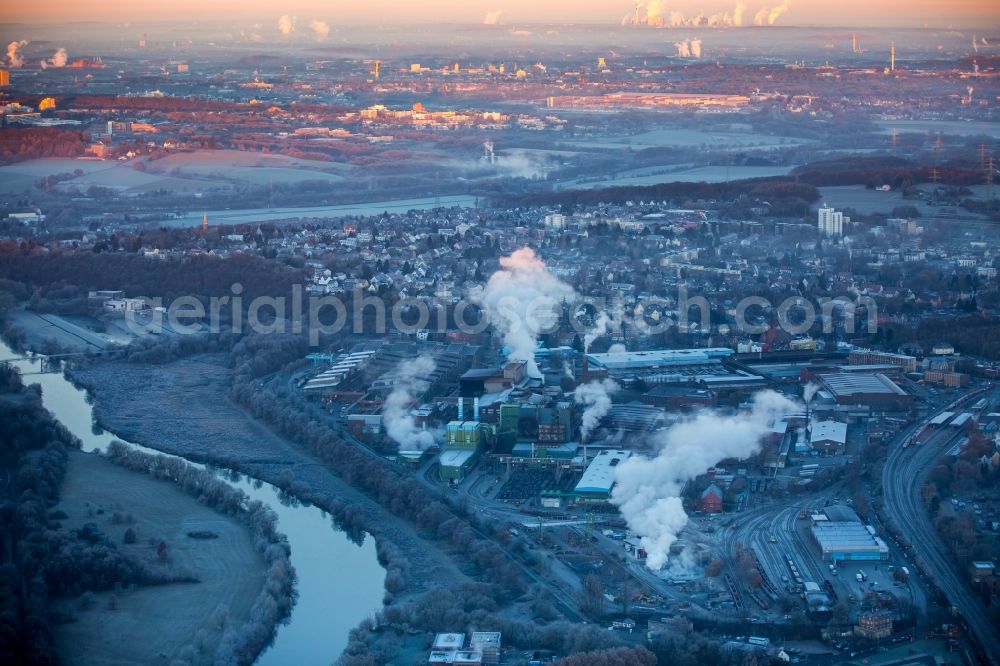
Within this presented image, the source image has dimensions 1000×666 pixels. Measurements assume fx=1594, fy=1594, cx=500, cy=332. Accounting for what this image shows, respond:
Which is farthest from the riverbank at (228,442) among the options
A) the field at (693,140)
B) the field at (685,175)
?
the field at (693,140)

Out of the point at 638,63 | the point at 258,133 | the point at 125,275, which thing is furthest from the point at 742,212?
the point at 638,63

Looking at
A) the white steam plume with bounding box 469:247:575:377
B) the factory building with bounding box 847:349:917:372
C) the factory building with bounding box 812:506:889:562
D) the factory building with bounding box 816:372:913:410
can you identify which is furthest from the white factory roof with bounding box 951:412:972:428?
the white steam plume with bounding box 469:247:575:377

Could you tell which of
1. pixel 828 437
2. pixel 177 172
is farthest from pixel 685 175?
pixel 828 437

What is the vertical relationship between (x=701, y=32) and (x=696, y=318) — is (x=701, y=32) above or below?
above

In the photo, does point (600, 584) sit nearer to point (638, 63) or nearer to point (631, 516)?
point (631, 516)

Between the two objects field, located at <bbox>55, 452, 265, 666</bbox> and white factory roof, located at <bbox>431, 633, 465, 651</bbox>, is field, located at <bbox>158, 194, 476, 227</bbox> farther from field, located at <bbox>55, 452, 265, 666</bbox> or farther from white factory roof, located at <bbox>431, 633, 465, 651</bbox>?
white factory roof, located at <bbox>431, 633, 465, 651</bbox>

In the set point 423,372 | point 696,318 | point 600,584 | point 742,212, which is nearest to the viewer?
point 600,584
